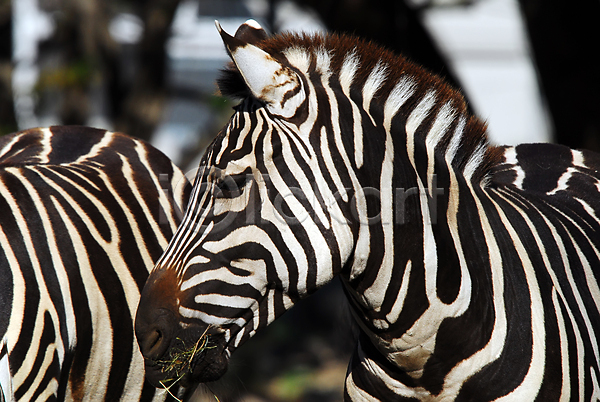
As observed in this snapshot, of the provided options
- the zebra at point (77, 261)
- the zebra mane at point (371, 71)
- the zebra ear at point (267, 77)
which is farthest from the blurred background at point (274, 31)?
the zebra ear at point (267, 77)

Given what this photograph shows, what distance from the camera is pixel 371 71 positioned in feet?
7.98

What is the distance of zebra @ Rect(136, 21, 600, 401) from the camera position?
219 centimetres

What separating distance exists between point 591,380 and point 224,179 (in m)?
1.67

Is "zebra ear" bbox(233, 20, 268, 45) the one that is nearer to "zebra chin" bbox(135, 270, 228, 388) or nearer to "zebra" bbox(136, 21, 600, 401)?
"zebra" bbox(136, 21, 600, 401)

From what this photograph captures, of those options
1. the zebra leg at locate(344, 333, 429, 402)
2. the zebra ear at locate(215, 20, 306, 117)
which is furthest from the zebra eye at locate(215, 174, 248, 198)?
the zebra leg at locate(344, 333, 429, 402)

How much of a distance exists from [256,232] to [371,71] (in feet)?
2.68

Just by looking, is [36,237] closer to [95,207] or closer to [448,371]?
[95,207]

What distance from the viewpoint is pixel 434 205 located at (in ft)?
7.89

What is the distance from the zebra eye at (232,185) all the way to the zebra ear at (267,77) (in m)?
0.28

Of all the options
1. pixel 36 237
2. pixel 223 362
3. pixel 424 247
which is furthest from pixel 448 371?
pixel 36 237

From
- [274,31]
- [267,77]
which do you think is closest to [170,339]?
[267,77]

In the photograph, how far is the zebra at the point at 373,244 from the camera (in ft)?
7.20

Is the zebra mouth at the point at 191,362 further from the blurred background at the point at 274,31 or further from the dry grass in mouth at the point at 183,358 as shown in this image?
the blurred background at the point at 274,31

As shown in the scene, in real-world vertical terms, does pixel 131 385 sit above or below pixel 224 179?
below
